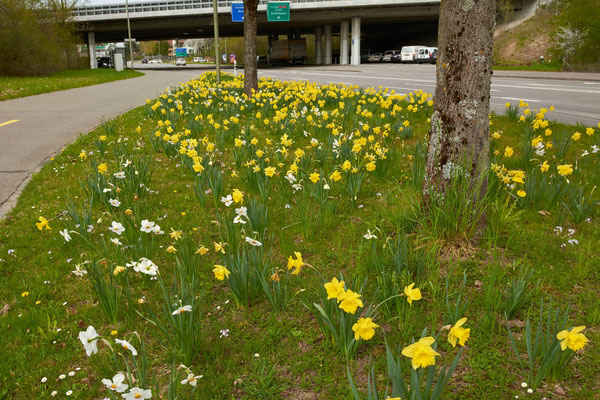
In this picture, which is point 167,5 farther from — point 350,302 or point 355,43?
point 350,302

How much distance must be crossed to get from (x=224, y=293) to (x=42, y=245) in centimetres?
169

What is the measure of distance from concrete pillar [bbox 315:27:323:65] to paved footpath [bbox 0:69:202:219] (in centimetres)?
4518

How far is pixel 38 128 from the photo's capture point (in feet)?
28.1

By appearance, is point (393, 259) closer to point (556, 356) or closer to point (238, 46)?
point (556, 356)

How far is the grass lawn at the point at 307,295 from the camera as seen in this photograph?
1.96m

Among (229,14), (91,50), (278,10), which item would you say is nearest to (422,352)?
(278,10)

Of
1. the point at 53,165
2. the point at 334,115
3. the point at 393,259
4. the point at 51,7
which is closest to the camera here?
the point at 393,259

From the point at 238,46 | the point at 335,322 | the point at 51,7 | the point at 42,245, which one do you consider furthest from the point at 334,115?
the point at 238,46

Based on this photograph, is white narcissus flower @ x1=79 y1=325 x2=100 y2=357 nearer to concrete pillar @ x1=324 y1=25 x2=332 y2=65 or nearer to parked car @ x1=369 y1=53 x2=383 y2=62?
parked car @ x1=369 y1=53 x2=383 y2=62

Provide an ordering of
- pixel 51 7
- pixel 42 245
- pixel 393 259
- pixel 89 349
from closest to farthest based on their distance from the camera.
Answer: pixel 89 349
pixel 393 259
pixel 42 245
pixel 51 7

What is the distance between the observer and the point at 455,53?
2930 mm

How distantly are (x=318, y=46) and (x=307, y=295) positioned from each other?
56.9 m

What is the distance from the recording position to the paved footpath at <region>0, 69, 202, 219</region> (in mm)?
5430

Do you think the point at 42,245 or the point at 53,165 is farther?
the point at 53,165
